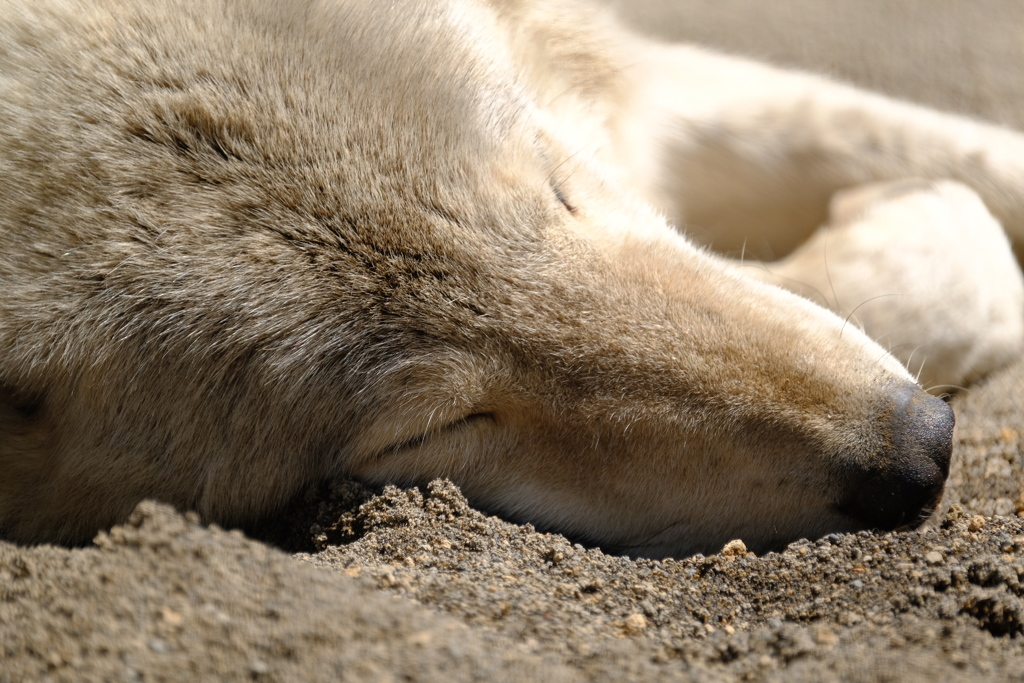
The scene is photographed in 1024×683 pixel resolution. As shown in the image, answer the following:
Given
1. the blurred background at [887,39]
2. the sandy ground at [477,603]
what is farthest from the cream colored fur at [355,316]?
the blurred background at [887,39]

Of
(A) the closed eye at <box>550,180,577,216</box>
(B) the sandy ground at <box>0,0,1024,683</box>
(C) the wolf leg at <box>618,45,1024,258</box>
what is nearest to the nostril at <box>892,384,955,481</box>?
(B) the sandy ground at <box>0,0,1024,683</box>

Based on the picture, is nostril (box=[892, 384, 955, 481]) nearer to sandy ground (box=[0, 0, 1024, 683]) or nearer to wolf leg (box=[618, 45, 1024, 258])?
sandy ground (box=[0, 0, 1024, 683])

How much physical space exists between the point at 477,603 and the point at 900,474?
0.88m

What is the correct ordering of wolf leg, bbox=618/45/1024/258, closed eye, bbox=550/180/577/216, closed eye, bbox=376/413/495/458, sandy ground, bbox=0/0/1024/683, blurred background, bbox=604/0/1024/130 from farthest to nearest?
blurred background, bbox=604/0/1024/130 → wolf leg, bbox=618/45/1024/258 → closed eye, bbox=550/180/577/216 → closed eye, bbox=376/413/495/458 → sandy ground, bbox=0/0/1024/683

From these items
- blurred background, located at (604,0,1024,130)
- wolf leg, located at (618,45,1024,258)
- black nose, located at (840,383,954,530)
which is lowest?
black nose, located at (840,383,954,530)

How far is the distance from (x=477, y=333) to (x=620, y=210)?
60cm

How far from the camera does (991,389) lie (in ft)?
8.90

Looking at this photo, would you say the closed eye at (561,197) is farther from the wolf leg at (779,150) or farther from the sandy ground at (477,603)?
the wolf leg at (779,150)

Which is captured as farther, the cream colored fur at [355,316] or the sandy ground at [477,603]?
the cream colored fur at [355,316]

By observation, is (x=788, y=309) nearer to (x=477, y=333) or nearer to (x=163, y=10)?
(x=477, y=333)

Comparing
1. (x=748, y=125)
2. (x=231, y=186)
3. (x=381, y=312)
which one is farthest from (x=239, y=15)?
(x=748, y=125)

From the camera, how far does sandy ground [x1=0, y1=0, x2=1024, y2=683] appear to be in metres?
1.43

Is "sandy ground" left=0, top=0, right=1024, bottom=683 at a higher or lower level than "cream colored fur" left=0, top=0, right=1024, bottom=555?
lower

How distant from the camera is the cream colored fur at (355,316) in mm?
1912
